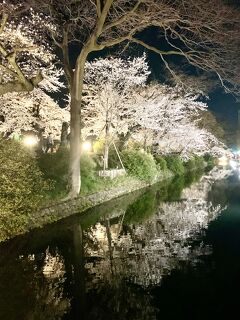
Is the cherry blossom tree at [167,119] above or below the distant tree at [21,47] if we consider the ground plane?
above

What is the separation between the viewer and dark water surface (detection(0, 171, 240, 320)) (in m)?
7.71

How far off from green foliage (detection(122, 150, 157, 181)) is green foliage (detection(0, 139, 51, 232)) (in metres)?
14.2

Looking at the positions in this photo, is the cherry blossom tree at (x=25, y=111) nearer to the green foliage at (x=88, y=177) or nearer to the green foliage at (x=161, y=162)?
the green foliage at (x=88, y=177)

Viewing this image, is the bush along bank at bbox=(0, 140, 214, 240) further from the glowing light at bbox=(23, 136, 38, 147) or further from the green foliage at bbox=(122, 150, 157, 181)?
the glowing light at bbox=(23, 136, 38, 147)

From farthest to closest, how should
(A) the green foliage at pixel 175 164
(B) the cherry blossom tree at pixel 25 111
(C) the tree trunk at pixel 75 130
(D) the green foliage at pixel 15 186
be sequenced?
(A) the green foliage at pixel 175 164 → (B) the cherry blossom tree at pixel 25 111 → (C) the tree trunk at pixel 75 130 → (D) the green foliage at pixel 15 186

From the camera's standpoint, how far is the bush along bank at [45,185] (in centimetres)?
1341

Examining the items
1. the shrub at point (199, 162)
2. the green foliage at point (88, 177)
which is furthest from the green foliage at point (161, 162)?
the shrub at point (199, 162)

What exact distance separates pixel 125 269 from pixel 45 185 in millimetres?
6892

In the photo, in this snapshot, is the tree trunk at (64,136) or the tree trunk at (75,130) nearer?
the tree trunk at (75,130)

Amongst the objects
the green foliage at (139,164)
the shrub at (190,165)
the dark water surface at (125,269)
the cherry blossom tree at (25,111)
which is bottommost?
the dark water surface at (125,269)

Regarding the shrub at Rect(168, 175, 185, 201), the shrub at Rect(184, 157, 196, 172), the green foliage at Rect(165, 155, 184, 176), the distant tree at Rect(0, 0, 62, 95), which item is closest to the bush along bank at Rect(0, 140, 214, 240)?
the shrub at Rect(168, 175, 185, 201)

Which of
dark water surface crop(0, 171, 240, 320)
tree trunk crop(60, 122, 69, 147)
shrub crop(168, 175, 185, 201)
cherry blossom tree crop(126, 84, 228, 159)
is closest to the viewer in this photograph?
dark water surface crop(0, 171, 240, 320)

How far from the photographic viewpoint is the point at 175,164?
41906 mm

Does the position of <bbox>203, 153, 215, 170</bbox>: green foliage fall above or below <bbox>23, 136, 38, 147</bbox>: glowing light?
above
